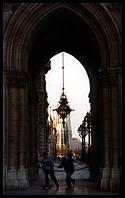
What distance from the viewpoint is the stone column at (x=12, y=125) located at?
2667 cm

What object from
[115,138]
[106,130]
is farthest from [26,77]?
[115,138]

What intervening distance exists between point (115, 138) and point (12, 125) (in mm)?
4553

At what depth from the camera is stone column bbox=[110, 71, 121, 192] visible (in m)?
26.0

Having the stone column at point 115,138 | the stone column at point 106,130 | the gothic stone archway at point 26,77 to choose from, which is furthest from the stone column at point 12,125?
the stone column at point 115,138

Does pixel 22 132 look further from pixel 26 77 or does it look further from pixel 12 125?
pixel 26 77

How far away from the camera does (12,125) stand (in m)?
26.9

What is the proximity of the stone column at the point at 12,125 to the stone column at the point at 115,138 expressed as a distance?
4.24 m

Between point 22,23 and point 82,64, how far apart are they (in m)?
11.1

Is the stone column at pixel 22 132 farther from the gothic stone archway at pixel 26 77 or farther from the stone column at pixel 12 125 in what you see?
the stone column at pixel 12 125

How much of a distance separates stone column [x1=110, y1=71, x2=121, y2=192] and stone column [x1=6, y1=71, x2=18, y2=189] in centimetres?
424

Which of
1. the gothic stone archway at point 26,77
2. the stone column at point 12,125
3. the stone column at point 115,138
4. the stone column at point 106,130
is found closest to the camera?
the stone column at point 115,138

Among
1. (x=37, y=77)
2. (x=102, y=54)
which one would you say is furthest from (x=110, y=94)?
(x=37, y=77)

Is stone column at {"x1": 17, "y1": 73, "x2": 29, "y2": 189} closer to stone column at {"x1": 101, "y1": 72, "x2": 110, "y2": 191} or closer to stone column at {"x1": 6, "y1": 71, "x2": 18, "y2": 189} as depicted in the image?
stone column at {"x1": 6, "y1": 71, "x2": 18, "y2": 189}

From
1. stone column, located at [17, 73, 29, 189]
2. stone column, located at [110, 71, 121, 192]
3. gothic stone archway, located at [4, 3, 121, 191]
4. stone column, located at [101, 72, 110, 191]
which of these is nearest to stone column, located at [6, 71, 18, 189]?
gothic stone archway, located at [4, 3, 121, 191]
